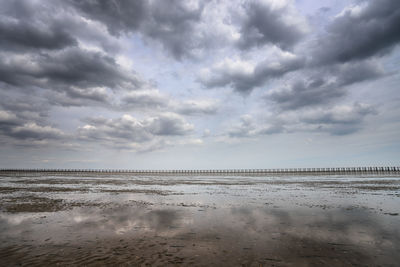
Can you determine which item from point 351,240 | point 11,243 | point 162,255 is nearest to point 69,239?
→ point 11,243

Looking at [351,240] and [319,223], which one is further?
[319,223]

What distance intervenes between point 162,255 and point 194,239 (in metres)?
2.06

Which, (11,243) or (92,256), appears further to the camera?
(11,243)

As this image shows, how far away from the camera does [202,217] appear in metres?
13.1

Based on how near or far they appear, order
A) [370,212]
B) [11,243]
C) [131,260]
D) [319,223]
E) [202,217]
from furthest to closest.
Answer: [370,212]
[202,217]
[319,223]
[11,243]
[131,260]

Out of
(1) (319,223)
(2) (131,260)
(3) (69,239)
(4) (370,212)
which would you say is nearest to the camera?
(2) (131,260)

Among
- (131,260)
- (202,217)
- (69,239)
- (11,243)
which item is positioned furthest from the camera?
(202,217)

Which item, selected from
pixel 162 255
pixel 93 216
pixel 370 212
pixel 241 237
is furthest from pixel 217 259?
pixel 370 212

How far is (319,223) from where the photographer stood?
11.5 m

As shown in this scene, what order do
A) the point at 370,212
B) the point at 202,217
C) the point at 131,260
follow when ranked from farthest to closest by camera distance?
1. the point at 370,212
2. the point at 202,217
3. the point at 131,260

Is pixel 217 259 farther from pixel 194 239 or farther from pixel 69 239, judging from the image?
pixel 69 239

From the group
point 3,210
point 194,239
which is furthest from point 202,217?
point 3,210

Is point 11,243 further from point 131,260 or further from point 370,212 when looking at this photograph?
point 370,212

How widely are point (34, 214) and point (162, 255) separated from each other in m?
11.5
